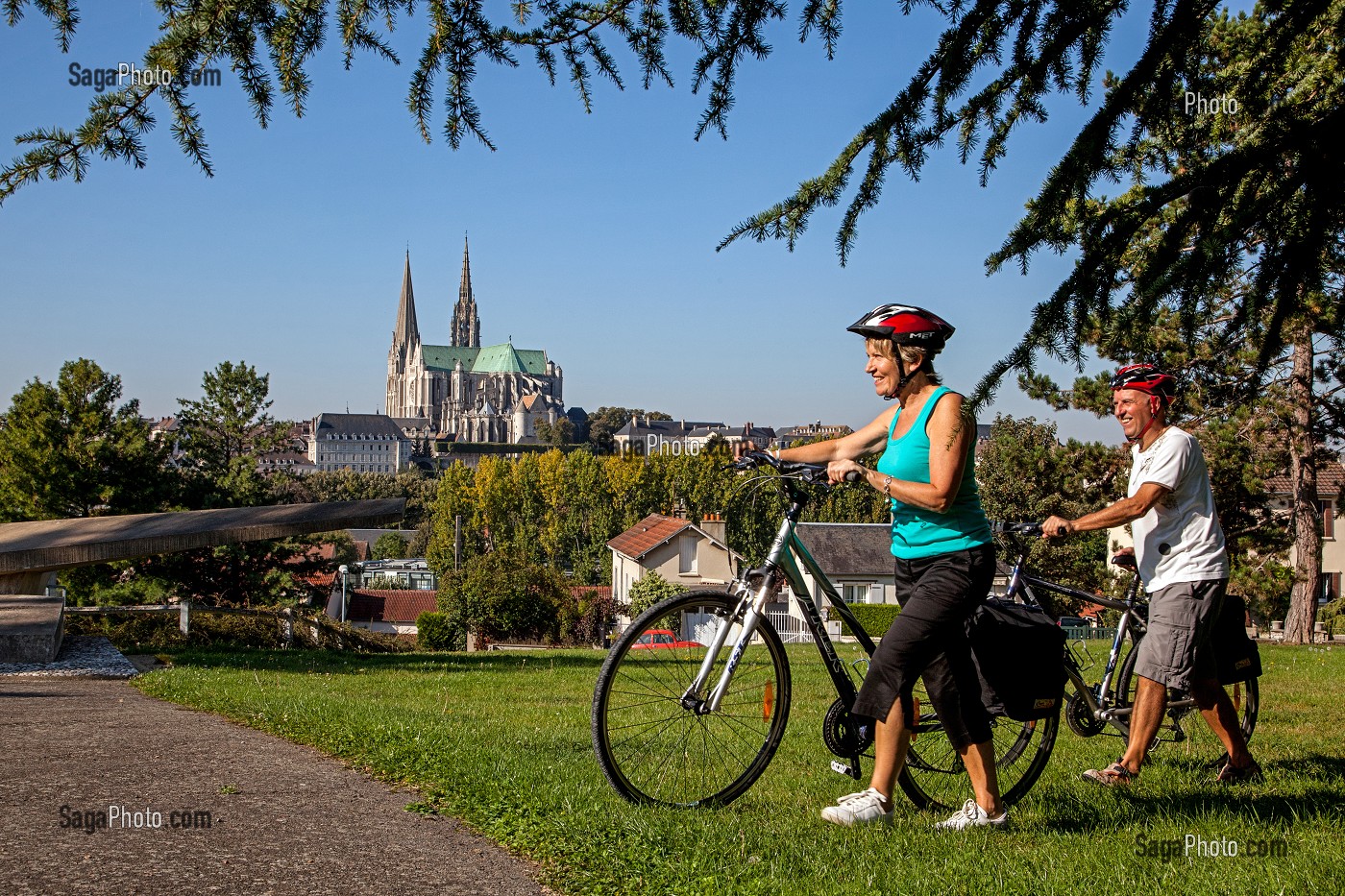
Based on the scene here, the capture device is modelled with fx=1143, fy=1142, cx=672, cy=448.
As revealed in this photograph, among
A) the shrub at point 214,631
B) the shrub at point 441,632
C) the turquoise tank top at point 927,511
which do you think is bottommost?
the shrub at point 441,632

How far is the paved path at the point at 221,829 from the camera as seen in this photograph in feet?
11.6

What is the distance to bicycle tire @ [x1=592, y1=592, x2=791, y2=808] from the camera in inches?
170

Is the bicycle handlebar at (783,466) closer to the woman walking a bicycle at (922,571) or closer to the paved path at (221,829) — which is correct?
the woman walking a bicycle at (922,571)

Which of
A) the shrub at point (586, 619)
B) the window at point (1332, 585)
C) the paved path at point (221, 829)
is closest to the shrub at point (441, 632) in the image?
the shrub at point (586, 619)

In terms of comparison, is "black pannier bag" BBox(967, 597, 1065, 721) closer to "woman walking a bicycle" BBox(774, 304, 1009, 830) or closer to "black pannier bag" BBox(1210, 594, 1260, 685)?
"woman walking a bicycle" BBox(774, 304, 1009, 830)

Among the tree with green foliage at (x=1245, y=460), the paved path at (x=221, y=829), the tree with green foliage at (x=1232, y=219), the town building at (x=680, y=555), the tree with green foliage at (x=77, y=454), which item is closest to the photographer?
the paved path at (x=221, y=829)

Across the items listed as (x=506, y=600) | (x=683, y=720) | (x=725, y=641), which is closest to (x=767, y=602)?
(x=725, y=641)

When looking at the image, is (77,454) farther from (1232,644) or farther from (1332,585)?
(1332,585)

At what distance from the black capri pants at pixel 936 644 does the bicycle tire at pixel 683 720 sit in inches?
17.0

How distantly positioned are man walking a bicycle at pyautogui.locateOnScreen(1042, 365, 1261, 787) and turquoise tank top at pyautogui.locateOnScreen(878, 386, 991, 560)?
97 cm

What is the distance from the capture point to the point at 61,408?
3731 cm

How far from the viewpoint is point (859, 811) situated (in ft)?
14.1

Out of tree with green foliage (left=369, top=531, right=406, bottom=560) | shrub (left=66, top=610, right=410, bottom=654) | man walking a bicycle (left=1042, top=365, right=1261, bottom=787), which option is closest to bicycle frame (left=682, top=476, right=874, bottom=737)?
man walking a bicycle (left=1042, top=365, right=1261, bottom=787)

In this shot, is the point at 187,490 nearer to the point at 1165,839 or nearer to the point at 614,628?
the point at 614,628
